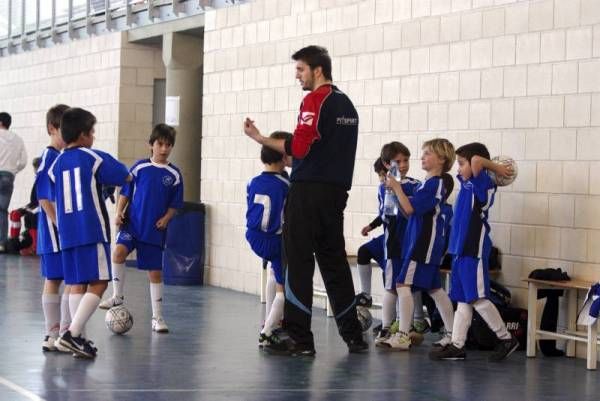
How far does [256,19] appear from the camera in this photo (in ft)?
43.3

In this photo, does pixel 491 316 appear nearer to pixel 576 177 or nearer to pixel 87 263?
pixel 576 177

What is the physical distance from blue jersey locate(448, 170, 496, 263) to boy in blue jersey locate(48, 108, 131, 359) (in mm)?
2277

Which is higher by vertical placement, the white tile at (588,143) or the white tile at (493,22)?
the white tile at (493,22)

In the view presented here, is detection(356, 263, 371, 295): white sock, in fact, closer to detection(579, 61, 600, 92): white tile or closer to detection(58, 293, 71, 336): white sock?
detection(579, 61, 600, 92): white tile

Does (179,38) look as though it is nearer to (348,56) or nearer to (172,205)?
(348,56)

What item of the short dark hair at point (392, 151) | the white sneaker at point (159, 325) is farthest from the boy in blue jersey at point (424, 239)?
the white sneaker at point (159, 325)

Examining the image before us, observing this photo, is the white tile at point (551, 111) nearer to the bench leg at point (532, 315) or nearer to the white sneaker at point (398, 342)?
the bench leg at point (532, 315)

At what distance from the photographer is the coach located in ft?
26.8

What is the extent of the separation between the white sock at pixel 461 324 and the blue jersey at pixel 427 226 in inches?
22.7

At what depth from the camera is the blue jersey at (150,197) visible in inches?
381

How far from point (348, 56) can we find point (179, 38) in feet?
13.1

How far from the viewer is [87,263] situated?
7938 millimetres

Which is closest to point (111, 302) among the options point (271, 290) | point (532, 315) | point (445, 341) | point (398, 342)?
point (271, 290)

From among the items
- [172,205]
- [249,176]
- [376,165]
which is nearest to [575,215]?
[376,165]
